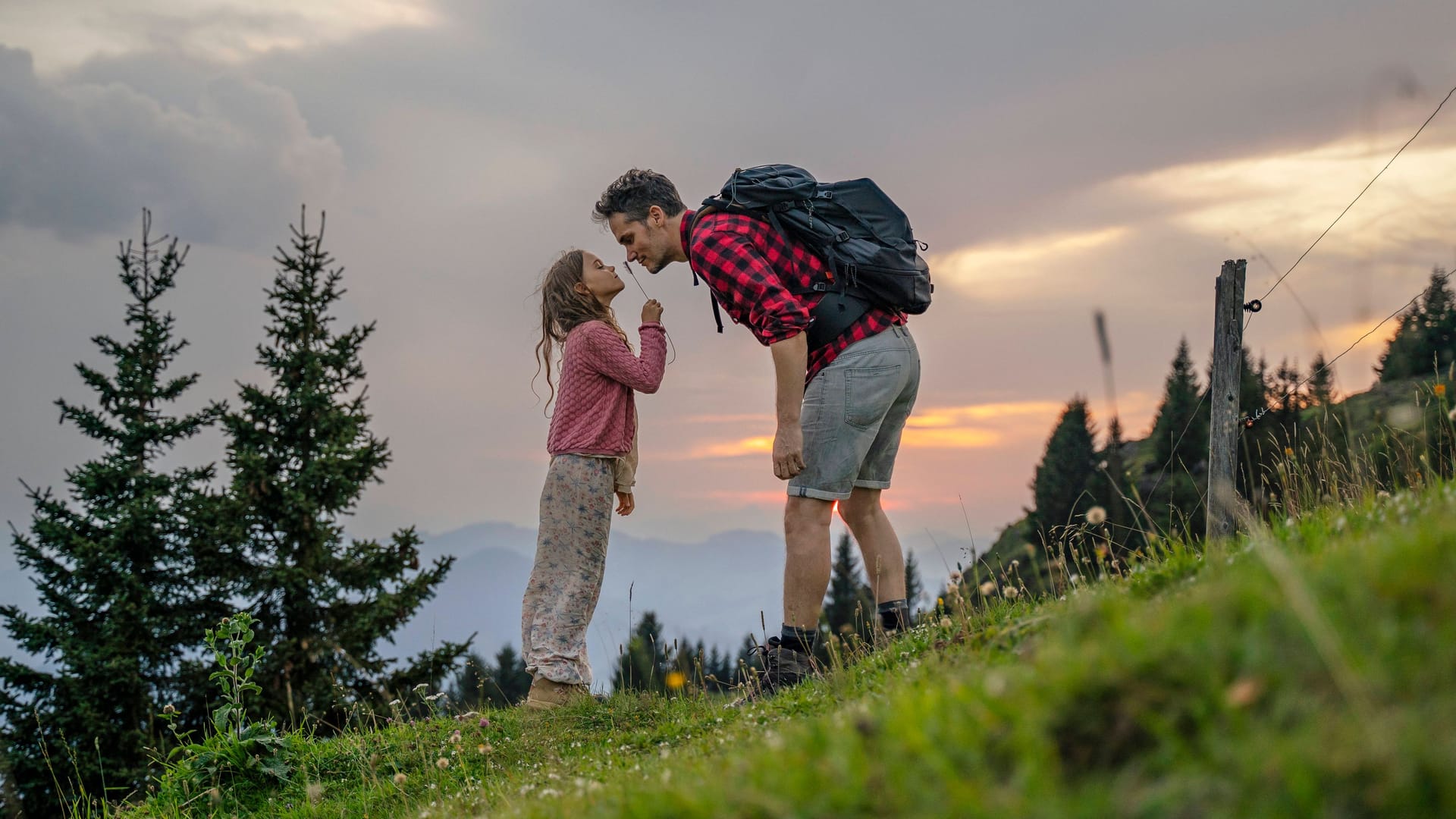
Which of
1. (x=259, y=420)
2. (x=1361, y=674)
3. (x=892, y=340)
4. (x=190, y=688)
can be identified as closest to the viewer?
(x=1361, y=674)

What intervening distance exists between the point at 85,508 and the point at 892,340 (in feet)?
81.4

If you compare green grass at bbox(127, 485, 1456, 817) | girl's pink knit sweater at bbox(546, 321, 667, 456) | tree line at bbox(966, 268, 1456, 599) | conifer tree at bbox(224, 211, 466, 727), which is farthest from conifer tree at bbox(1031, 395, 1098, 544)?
green grass at bbox(127, 485, 1456, 817)

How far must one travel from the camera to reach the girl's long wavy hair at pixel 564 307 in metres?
7.03

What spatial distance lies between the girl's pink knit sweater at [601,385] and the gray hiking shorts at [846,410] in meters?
1.53

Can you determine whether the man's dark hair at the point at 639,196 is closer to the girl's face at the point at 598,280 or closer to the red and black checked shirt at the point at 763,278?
the red and black checked shirt at the point at 763,278

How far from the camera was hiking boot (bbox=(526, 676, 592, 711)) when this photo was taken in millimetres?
6898

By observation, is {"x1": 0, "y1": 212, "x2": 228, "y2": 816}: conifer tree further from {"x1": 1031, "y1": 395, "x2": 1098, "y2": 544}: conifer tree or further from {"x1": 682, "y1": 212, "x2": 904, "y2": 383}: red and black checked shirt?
{"x1": 1031, "y1": 395, "x2": 1098, "y2": 544}: conifer tree

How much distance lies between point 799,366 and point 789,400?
189 mm

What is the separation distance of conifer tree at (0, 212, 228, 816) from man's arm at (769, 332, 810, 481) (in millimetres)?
20279

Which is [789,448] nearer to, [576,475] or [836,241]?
[836,241]

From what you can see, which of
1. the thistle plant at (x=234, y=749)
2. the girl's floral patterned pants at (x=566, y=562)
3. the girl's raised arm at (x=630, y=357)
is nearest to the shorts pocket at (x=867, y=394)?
the girl's raised arm at (x=630, y=357)

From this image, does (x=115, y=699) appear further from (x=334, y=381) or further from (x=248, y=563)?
(x=334, y=381)

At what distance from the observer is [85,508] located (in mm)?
24109

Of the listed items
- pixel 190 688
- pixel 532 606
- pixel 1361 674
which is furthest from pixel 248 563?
pixel 1361 674
